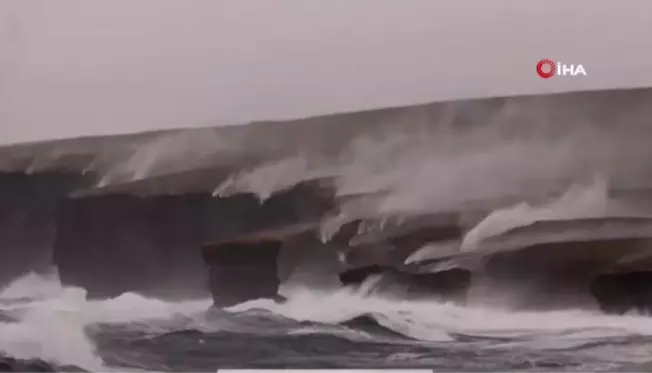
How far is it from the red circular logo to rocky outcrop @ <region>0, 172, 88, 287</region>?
0.80 m

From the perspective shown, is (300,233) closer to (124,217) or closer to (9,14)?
(124,217)

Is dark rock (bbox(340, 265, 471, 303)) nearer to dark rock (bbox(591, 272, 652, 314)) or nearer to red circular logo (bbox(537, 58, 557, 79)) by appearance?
dark rock (bbox(591, 272, 652, 314))

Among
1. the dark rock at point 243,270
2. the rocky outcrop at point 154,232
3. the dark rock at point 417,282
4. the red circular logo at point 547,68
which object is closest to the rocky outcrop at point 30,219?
the rocky outcrop at point 154,232

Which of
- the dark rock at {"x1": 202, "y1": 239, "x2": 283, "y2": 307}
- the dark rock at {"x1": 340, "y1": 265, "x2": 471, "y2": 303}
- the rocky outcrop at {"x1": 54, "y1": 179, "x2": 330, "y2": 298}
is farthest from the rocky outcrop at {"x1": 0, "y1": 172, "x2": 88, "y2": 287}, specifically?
the dark rock at {"x1": 340, "y1": 265, "x2": 471, "y2": 303}

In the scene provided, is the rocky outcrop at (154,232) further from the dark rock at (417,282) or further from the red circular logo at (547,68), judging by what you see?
the red circular logo at (547,68)

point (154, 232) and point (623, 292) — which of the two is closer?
point (623, 292)

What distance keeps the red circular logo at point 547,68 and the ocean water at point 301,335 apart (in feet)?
1.26

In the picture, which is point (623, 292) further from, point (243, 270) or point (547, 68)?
point (243, 270)

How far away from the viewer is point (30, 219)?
4.06 feet

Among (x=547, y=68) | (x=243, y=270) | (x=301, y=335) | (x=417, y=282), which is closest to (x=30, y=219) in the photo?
(x=243, y=270)

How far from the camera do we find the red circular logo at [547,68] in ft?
3.72

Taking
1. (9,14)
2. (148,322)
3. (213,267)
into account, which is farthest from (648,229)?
(9,14)

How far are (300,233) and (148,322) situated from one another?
0.30 m

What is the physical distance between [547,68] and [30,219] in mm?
922
